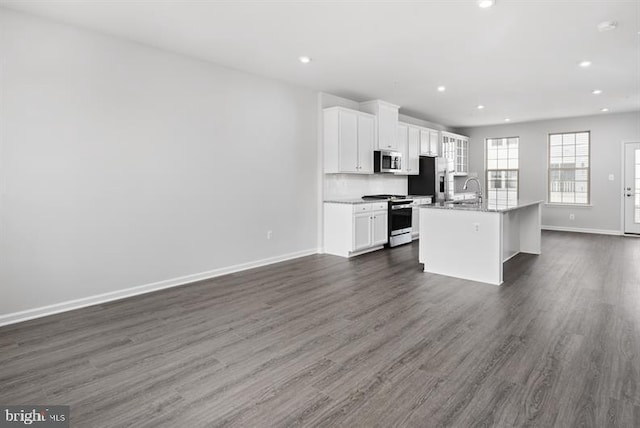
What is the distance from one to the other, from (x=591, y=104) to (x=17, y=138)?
8970 millimetres

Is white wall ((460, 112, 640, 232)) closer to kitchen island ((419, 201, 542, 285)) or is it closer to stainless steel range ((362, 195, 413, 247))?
stainless steel range ((362, 195, 413, 247))

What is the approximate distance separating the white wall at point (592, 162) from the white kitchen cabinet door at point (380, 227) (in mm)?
4944

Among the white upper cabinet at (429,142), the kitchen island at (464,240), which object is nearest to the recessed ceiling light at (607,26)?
the kitchen island at (464,240)

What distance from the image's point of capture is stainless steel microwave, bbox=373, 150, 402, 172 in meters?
6.62

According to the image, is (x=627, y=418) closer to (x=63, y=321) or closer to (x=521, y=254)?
(x=63, y=321)

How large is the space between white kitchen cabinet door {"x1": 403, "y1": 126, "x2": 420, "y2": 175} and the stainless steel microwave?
2.01 ft

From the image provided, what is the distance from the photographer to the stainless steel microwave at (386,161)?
6616 mm

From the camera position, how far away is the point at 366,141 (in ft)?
21.1

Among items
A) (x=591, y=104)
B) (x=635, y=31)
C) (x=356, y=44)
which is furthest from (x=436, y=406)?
(x=591, y=104)

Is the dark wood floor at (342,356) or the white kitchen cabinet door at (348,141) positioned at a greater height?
the white kitchen cabinet door at (348,141)

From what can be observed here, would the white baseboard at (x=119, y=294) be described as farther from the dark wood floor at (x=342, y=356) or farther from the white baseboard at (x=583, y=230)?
the white baseboard at (x=583, y=230)

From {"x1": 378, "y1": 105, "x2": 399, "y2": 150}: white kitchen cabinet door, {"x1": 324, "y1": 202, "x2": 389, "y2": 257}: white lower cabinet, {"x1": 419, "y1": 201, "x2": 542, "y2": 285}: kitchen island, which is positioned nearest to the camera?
{"x1": 419, "y1": 201, "x2": 542, "y2": 285}: kitchen island

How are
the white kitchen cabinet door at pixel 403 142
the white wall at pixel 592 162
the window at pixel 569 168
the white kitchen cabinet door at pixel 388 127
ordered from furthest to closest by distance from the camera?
the window at pixel 569 168
the white wall at pixel 592 162
the white kitchen cabinet door at pixel 403 142
the white kitchen cabinet door at pixel 388 127

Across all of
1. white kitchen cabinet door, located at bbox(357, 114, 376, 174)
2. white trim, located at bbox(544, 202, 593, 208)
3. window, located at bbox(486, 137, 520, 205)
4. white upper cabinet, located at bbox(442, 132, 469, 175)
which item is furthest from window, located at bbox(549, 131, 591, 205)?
white kitchen cabinet door, located at bbox(357, 114, 376, 174)
